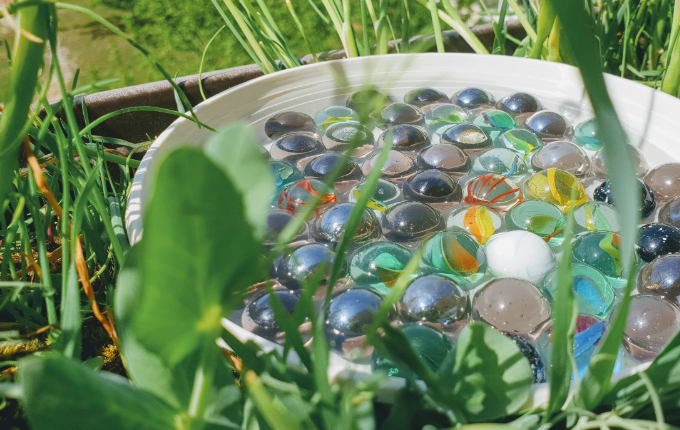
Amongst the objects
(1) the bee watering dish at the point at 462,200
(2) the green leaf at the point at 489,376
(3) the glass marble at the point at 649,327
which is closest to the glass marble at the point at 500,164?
(1) the bee watering dish at the point at 462,200

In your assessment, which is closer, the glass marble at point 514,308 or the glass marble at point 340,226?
the glass marble at point 514,308

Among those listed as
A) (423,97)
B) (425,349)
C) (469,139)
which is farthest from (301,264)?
(423,97)

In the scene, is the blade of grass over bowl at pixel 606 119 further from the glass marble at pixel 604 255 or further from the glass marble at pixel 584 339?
the glass marble at pixel 604 255

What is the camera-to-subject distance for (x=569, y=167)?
80cm

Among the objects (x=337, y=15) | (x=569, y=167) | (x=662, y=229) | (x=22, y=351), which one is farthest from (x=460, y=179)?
(x=22, y=351)

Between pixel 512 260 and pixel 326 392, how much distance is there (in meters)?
0.42

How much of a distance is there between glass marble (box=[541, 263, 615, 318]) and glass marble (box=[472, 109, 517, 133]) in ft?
1.15

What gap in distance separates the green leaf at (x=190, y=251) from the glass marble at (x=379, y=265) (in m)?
0.46

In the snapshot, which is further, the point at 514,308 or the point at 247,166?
the point at 514,308

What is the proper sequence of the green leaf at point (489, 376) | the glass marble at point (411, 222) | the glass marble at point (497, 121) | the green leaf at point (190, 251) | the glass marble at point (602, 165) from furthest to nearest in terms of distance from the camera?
the glass marble at point (497, 121) < the glass marble at point (602, 165) < the glass marble at point (411, 222) < the green leaf at point (489, 376) < the green leaf at point (190, 251)

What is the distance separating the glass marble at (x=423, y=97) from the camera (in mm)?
987

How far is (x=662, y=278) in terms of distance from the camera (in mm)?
597

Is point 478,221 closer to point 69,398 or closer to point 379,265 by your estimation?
point 379,265

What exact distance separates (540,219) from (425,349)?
1.00 ft
